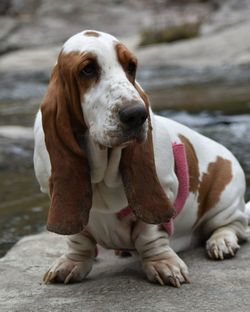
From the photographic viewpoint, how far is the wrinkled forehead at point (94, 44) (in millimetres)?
2863

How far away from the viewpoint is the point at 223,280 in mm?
3178

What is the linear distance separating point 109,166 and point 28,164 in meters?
4.63

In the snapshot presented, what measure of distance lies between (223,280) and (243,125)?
564 cm

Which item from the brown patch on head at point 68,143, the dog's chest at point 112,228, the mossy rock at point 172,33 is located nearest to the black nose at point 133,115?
the brown patch on head at point 68,143

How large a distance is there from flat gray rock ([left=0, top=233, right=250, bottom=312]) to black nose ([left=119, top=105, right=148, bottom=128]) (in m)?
0.70

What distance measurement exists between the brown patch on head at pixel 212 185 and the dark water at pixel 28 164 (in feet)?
4.95

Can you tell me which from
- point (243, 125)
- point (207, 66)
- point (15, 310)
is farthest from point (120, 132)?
point (207, 66)

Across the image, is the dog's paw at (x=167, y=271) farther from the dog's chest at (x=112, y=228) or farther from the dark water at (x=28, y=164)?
the dark water at (x=28, y=164)

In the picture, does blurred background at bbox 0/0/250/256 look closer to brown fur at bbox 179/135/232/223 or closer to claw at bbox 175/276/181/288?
brown fur at bbox 179/135/232/223

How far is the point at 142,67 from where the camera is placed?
1728 centimetres

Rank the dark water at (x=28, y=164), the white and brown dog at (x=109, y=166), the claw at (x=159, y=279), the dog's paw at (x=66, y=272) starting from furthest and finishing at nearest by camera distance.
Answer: the dark water at (x=28, y=164)
the dog's paw at (x=66, y=272)
the claw at (x=159, y=279)
the white and brown dog at (x=109, y=166)

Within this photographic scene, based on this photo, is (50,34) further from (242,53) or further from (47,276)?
(47,276)

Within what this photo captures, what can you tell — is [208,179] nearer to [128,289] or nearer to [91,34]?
[128,289]

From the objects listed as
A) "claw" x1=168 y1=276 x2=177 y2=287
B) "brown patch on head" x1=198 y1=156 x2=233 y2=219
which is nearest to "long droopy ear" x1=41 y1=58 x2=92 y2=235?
"claw" x1=168 y1=276 x2=177 y2=287
